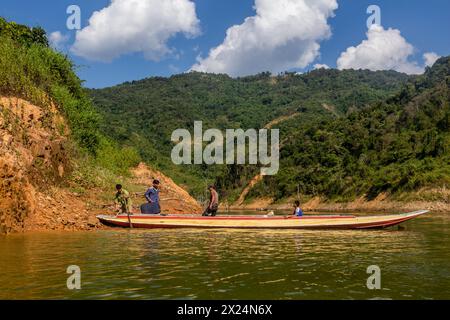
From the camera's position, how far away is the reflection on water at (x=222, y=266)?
888cm

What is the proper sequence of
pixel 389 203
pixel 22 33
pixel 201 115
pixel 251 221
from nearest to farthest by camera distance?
pixel 251 221
pixel 22 33
pixel 389 203
pixel 201 115

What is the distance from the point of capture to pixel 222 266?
38.4 ft

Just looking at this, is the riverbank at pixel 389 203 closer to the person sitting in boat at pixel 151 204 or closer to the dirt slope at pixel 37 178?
the dirt slope at pixel 37 178

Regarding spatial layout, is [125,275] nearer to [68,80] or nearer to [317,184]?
[68,80]

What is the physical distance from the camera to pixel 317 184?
3314 inches

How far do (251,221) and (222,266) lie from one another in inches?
424

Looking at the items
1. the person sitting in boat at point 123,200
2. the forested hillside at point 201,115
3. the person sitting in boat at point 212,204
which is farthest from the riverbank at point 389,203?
the person sitting in boat at point 123,200

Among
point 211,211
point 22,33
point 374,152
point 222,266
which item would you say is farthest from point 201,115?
point 222,266

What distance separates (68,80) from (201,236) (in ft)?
64.5

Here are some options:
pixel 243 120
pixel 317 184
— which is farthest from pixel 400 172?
pixel 243 120

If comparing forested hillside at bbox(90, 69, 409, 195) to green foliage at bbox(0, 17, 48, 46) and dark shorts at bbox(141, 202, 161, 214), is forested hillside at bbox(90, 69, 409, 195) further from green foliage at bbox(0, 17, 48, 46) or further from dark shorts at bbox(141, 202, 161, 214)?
dark shorts at bbox(141, 202, 161, 214)

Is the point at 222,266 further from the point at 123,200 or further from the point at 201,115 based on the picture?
the point at 201,115

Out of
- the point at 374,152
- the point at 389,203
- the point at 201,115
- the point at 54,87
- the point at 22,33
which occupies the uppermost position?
the point at 201,115

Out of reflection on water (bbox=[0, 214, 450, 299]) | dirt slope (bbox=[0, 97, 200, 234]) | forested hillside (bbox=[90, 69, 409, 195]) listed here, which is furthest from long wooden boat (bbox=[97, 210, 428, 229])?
forested hillside (bbox=[90, 69, 409, 195])
